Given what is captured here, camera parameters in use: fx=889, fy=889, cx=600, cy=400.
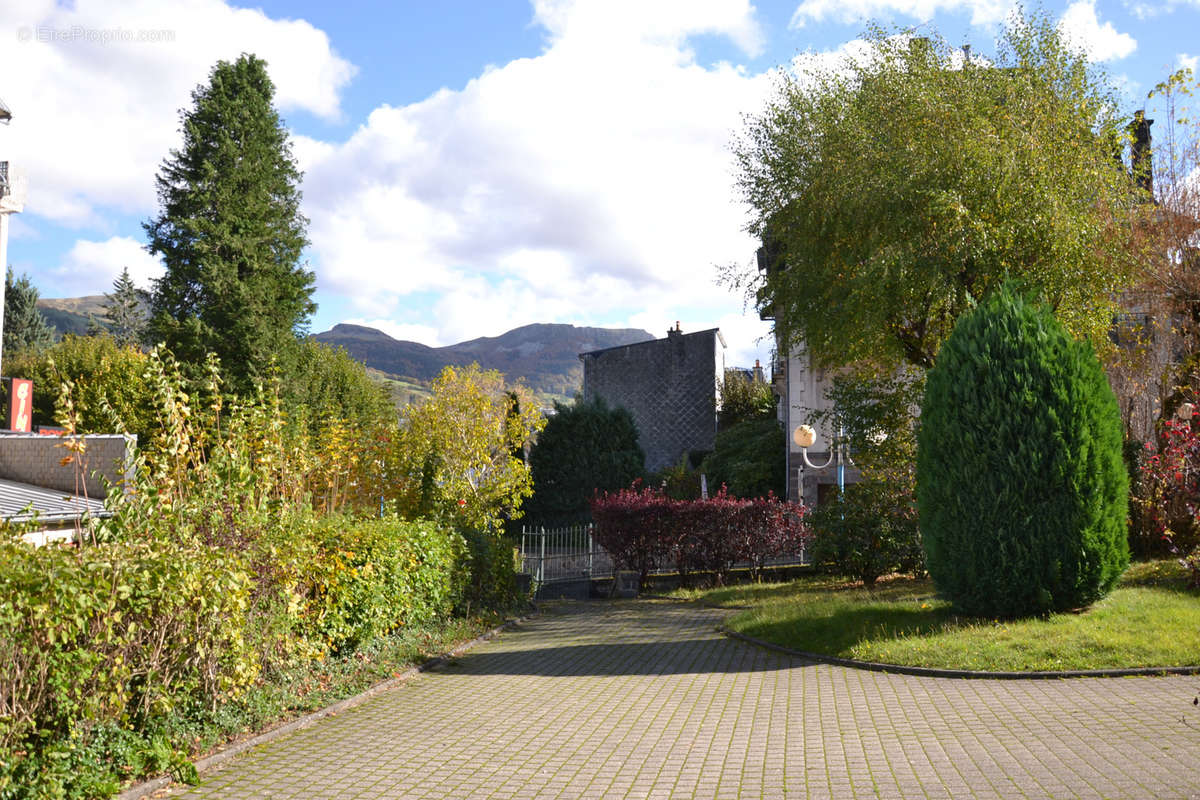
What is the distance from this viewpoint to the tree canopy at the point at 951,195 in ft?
49.1

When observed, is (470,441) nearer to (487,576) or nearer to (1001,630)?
(487,576)

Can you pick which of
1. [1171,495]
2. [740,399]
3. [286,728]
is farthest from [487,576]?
[740,399]

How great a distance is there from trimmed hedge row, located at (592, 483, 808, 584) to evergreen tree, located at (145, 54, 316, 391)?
58.6 feet

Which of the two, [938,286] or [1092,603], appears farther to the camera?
[938,286]

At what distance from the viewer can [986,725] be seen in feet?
24.9

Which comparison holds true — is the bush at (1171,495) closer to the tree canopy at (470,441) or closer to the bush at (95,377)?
the tree canopy at (470,441)

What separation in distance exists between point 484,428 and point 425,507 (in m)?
11.2

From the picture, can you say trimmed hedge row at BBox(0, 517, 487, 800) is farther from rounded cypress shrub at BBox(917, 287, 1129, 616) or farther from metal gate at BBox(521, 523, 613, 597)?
metal gate at BBox(521, 523, 613, 597)

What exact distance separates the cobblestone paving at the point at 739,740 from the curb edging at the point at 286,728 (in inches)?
4.4

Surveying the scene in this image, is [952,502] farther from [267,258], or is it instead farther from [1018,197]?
[267,258]

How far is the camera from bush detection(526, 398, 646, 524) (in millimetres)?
35531

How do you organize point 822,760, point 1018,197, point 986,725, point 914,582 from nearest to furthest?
point 822,760, point 986,725, point 1018,197, point 914,582

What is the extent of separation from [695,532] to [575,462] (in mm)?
15412

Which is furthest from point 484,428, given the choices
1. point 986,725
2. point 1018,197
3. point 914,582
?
point 986,725
